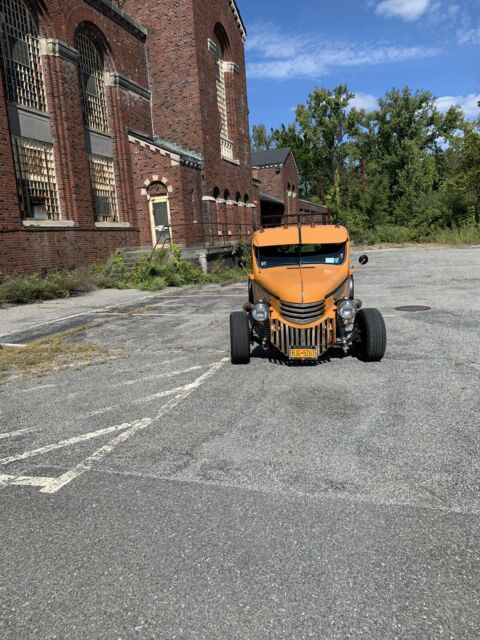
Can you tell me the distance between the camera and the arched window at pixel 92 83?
19.5m

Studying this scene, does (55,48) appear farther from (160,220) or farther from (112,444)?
(112,444)

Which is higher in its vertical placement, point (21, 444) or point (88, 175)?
point (88, 175)

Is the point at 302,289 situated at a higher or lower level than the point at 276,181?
lower

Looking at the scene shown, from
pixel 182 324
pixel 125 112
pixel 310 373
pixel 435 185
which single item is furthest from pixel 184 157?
pixel 435 185

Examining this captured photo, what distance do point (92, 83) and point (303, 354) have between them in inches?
765

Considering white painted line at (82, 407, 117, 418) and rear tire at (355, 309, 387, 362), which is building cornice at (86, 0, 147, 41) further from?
white painted line at (82, 407, 117, 418)

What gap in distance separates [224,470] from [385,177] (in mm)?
57753

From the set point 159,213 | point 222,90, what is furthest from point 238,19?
point 159,213

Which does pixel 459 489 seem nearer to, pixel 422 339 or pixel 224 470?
pixel 224 470

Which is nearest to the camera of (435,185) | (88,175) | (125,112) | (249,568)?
(249,568)

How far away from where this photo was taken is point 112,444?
4.17 metres

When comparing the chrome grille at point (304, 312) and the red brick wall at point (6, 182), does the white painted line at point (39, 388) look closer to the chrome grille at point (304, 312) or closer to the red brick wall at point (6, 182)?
the chrome grille at point (304, 312)

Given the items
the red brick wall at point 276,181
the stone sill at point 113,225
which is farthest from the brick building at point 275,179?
the stone sill at point 113,225

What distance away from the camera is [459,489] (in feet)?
10.5
